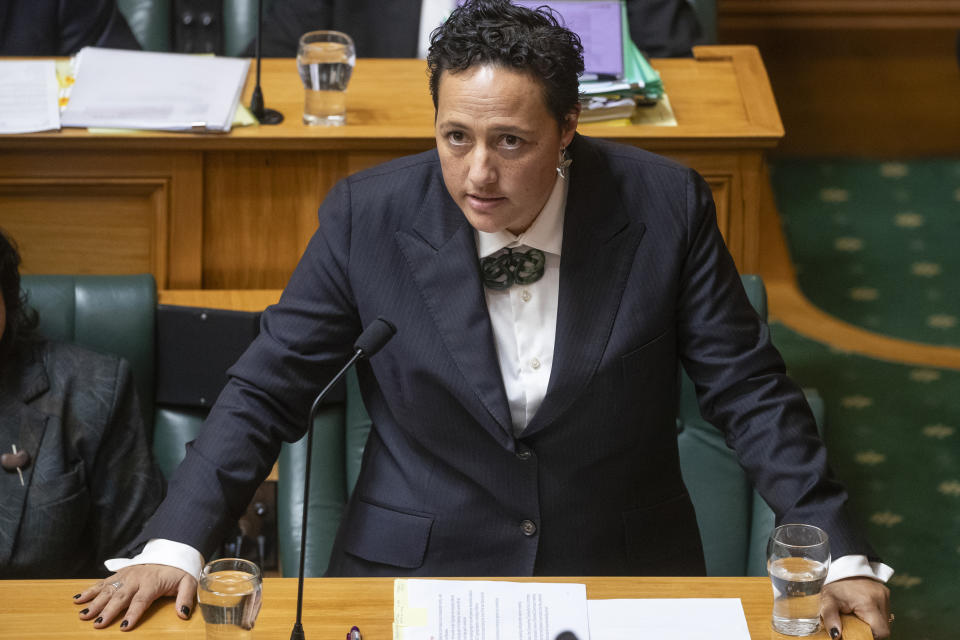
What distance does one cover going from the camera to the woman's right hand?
5.08ft

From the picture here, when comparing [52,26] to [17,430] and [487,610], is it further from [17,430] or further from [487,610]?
[487,610]

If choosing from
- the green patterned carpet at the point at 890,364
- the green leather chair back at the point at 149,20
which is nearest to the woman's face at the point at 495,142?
the green patterned carpet at the point at 890,364

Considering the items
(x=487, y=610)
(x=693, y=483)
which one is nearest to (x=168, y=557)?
(x=487, y=610)

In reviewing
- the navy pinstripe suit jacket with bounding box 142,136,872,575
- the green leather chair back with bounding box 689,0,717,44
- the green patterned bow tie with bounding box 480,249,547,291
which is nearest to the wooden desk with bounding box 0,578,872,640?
the navy pinstripe suit jacket with bounding box 142,136,872,575

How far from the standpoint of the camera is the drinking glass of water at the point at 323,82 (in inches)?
111

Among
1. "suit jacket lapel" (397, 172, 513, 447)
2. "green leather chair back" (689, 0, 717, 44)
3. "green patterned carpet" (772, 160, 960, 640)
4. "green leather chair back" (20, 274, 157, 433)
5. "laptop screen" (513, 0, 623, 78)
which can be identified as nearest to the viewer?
"suit jacket lapel" (397, 172, 513, 447)

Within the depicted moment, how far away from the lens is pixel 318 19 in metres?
3.59

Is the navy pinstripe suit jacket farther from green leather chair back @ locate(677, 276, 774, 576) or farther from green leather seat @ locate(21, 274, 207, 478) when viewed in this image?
green leather seat @ locate(21, 274, 207, 478)

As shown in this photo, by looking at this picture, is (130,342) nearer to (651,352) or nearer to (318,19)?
(651,352)

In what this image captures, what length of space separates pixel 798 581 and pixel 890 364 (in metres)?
2.31

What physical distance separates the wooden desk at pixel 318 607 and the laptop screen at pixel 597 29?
4.76 ft

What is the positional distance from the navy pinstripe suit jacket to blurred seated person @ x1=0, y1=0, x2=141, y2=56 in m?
1.94

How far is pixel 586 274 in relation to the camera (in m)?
1.81

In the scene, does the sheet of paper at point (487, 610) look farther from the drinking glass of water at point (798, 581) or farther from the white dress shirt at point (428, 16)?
the white dress shirt at point (428, 16)
